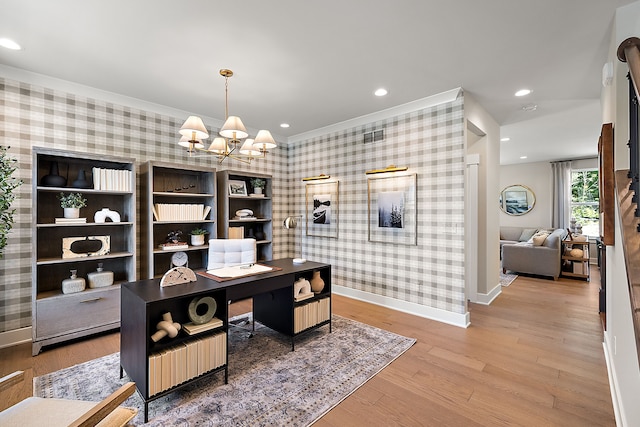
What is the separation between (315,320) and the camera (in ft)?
9.68

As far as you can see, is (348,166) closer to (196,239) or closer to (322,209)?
(322,209)

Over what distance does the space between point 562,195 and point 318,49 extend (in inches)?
320

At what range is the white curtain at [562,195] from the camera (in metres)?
7.49

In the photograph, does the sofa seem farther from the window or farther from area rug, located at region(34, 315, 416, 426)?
area rug, located at region(34, 315, 416, 426)

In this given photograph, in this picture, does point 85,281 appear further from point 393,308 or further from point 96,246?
point 393,308

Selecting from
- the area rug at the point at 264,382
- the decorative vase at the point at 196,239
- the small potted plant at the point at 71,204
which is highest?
the small potted plant at the point at 71,204

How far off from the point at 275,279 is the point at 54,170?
99.0 inches

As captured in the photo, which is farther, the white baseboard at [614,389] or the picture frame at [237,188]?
the picture frame at [237,188]

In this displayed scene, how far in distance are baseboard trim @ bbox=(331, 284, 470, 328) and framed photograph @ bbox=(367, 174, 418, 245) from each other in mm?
801

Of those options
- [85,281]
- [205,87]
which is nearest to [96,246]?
[85,281]

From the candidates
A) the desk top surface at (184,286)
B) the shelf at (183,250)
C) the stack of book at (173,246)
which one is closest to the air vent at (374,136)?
the desk top surface at (184,286)

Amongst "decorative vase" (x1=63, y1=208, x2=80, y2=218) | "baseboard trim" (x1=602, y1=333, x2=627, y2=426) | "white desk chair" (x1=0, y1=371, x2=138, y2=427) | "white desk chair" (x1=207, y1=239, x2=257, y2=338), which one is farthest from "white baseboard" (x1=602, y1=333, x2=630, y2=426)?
"decorative vase" (x1=63, y1=208, x2=80, y2=218)

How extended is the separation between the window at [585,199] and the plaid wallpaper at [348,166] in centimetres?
656

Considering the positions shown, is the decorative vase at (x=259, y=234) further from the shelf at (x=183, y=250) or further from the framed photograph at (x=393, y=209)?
the framed photograph at (x=393, y=209)
